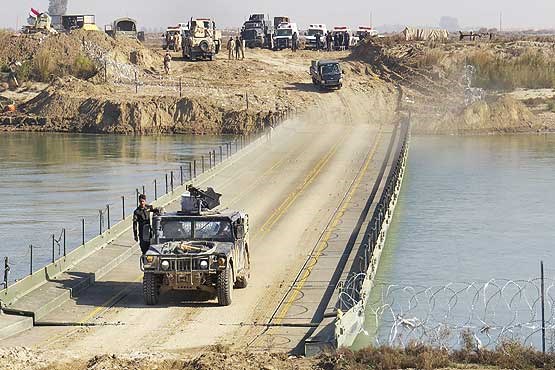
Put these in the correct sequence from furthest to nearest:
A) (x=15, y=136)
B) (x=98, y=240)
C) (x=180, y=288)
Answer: (x=15, y=136)
(x=98, y=240)
(x=180, y=288)

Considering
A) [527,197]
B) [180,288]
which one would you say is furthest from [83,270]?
[527,197]

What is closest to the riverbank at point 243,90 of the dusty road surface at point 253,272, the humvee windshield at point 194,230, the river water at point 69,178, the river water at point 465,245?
the river water at point 69,178

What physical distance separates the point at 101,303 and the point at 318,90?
6095 centimetres

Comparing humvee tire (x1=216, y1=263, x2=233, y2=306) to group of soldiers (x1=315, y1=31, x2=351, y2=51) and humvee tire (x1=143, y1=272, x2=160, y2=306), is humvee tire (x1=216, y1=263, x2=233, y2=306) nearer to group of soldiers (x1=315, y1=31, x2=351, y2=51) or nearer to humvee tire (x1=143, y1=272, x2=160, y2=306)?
humvee tire (x1=143, y1=272, x2=160, y2=306)

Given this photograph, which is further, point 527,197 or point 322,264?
point 527,197

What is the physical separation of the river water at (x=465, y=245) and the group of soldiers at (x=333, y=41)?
4096 centimetres

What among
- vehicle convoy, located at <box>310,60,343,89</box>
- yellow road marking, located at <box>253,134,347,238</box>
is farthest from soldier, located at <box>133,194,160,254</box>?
vehicle convoy, located at <box>310,60,343,89</box>

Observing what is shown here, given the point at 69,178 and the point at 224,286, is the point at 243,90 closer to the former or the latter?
the point at 69,178

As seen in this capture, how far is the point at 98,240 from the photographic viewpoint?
106 feet

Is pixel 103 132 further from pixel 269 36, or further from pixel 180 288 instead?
pixel 180 288

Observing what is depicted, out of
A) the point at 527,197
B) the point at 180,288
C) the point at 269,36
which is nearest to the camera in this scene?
the point at 180,288

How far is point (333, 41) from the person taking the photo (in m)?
113

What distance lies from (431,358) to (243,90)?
6690 cm

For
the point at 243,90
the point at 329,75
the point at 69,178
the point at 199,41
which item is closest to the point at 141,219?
the point at 69,178
